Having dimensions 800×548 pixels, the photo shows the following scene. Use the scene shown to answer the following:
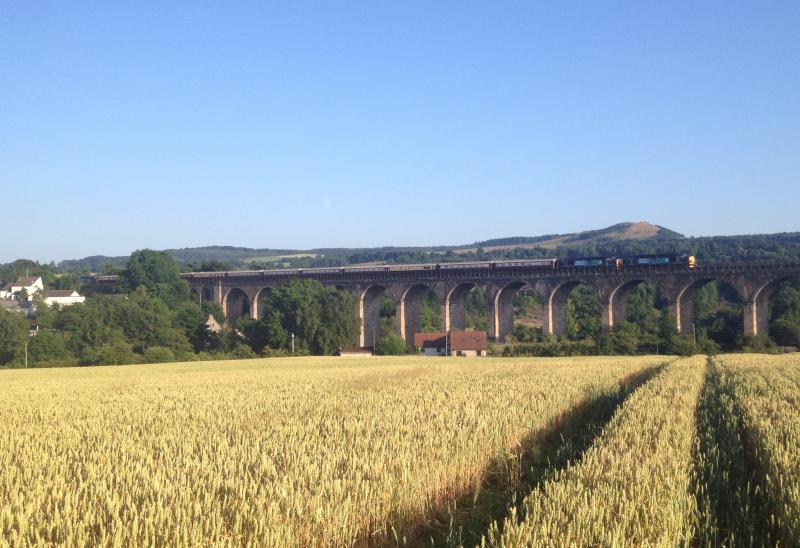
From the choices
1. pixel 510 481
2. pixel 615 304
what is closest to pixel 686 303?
pixel 615 304

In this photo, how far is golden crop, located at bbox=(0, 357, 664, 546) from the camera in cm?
659

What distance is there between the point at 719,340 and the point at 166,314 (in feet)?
190

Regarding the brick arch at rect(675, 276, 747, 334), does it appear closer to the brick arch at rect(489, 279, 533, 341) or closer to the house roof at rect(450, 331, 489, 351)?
the brick arch at rect(489, 279, 533, 341)

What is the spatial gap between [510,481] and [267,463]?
3407 millimetres

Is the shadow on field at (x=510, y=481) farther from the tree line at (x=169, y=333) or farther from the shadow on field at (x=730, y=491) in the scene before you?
the tree line at (x=169, y=333)

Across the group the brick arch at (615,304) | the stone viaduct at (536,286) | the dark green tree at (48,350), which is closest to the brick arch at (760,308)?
the stone viaduct at (536,286)

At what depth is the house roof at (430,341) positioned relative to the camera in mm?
79688

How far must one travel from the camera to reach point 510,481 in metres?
10.6

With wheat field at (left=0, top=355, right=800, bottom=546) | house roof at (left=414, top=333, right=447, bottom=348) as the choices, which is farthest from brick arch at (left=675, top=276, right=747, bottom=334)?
wheat field at (left=0, top=355, right=800, bottom=546)

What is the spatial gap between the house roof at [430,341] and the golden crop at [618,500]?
2709 inches

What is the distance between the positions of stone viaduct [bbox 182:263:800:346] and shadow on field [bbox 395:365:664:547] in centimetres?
6289

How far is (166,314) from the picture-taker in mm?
89812

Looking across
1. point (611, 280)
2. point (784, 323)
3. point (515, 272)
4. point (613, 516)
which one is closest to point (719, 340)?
point (784, 323)

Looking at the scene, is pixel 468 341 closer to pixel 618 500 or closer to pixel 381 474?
pixel 381 474
